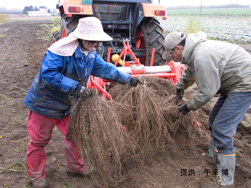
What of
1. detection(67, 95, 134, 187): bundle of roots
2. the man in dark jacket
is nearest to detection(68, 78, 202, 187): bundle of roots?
detection(67, 95, 134, 187): bundle of roots

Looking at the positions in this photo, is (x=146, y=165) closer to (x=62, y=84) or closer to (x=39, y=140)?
(x=39, y=140)

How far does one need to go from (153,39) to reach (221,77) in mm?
2530

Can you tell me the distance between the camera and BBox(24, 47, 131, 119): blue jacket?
214 centimetres

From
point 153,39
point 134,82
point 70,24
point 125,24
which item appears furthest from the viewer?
point 125,24

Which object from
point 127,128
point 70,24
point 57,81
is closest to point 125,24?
point 70,24

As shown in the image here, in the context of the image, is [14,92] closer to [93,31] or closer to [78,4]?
[78,4]

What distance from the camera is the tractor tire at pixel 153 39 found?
188 inches

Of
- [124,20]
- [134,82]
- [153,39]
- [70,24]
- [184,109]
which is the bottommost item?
[184,109]

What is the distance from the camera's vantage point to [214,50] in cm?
230

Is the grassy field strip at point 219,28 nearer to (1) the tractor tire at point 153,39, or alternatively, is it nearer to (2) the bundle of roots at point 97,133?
(1) the tractor tire at point 153,39

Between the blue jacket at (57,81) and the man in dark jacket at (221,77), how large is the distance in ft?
2.83

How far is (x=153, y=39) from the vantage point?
15.7 feet

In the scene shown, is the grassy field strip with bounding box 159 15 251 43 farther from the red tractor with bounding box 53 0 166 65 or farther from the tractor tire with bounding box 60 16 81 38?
the tractor tire with bounding box 60 16 81 38

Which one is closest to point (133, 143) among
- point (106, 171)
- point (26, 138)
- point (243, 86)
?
point (106, 171)
